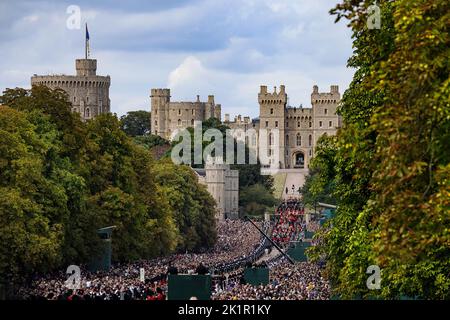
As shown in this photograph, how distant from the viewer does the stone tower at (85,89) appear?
18475cm

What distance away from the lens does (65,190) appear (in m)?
54.9

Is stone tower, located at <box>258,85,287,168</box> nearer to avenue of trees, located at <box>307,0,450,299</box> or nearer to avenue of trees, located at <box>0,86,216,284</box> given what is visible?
avenue of trees, located at <box>0,86,216,284</box>

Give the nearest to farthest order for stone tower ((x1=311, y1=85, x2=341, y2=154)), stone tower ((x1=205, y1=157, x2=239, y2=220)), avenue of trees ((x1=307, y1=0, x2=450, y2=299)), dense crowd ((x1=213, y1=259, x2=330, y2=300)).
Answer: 1. avenue of trees ((x1=307, y1=0, x2=450, y2=299))
2. dense crowd ((x1=213, y1=259, x2=330, y2=300))
3. stone tower ((x1=205, y1=157, x2=239, y2=220))
4. stone tower ((x1=311, y1=85, x2=341, y2=154))

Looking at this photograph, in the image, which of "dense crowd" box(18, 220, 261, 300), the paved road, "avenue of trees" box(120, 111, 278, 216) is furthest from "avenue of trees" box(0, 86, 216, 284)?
the paved road

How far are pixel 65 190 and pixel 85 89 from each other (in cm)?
13162

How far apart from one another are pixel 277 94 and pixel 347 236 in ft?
509

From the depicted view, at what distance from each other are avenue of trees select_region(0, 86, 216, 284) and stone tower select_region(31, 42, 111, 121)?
104 meters

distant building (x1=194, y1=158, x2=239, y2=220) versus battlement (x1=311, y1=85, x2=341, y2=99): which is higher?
battlement (x1=311, y1=85, x2=341, y2=99)

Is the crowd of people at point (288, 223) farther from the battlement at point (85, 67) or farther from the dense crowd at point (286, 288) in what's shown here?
the battlement at point (85, 67)

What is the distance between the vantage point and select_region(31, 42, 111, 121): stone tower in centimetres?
18475

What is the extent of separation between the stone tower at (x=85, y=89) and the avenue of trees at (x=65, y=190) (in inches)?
4101

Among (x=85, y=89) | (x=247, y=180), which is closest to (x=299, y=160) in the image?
(x=85, y=89)

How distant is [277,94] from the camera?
187 metres
